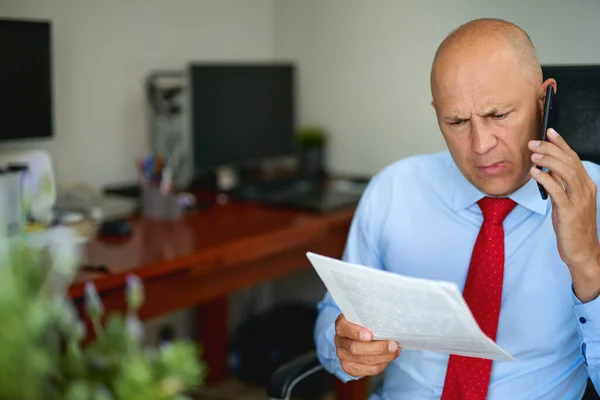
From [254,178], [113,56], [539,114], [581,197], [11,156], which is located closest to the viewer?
[581,197]

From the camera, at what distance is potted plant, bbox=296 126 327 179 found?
3281 millimetres

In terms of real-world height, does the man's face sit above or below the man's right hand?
above

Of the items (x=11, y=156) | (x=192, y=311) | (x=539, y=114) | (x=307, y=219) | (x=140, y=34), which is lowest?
(x=192, y=311)

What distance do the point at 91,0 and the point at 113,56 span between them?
21cm

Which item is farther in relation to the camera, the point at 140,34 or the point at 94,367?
the point at 140,34

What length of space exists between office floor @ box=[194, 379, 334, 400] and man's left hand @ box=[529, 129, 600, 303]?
1947 millimetres

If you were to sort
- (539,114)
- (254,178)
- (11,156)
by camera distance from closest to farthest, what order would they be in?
(539,114) < (11,156) < (254,178)

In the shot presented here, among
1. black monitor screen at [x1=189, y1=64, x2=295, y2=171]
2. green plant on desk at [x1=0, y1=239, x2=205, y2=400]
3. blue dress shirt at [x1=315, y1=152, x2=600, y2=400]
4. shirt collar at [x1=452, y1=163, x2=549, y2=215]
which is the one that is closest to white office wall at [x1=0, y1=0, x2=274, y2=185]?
black monitor screen at [x1=189, y1=64, x2=295, y2=171]

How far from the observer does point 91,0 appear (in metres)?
2.67

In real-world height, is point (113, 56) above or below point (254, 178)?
above

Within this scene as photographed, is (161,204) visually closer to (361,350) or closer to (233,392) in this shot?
(233,392)

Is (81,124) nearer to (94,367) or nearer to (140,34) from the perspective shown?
(140,34)

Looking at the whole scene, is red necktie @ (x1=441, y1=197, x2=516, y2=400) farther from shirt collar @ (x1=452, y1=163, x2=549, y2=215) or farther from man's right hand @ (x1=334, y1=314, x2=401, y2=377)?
man's right hand @ (x1=334, y1=314, x2=401, y2=377)

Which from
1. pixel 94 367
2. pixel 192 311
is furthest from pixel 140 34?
pixel 94 367
